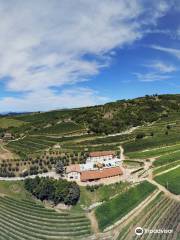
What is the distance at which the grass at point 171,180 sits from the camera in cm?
9831

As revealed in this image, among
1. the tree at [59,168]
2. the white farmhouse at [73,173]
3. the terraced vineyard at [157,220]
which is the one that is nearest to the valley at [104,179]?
the terraced vineyard at [157,220]

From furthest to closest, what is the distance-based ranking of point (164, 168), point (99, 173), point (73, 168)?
1. point (73, 168)
2. point (164, 168)
3. point (99, 173)

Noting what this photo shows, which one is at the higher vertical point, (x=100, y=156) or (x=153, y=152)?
(x=153, y=152)

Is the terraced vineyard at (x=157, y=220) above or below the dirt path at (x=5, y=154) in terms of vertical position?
below

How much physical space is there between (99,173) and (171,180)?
1871 cm

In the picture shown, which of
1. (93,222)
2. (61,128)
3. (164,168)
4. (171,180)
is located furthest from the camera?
(61,128)

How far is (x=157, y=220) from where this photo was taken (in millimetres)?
86250

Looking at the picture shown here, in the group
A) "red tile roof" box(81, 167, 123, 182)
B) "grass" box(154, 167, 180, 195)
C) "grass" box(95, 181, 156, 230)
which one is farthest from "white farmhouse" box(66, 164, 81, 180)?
"grass" box(154, 167, 180, 195)

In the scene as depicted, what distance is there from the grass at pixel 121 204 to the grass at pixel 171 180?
326 cm

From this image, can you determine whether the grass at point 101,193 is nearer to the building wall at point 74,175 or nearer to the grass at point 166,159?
the building wall at point 74,175

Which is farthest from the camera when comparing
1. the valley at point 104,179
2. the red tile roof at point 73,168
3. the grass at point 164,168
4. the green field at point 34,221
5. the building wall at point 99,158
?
the building wall at point 99,158

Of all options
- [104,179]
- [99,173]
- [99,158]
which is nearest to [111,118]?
[99,158]

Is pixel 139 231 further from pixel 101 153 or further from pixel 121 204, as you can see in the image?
pixel 101 153

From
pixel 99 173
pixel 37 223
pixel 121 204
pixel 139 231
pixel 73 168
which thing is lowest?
pixel 37 223
